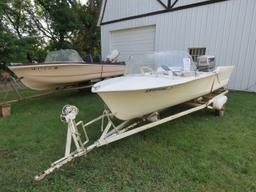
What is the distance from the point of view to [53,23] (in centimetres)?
1312

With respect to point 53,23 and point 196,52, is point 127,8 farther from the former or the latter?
point 53,23

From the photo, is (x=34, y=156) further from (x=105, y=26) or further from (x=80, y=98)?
(x=105, y=26)

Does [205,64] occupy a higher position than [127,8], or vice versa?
[127,8]

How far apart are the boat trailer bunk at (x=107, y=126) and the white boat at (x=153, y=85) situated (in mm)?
190

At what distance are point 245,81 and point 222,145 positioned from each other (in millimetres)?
4273

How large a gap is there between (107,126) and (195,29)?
5.75m

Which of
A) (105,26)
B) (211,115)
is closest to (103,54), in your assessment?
(105,26)

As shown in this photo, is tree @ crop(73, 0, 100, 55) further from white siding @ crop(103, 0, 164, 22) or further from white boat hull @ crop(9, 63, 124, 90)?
white boat hull @ crop(9, 63, 124, 90)

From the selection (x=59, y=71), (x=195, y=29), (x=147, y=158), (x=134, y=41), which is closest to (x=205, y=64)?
(x=147, y=158)

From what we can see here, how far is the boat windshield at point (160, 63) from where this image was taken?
3.46m

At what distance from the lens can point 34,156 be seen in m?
2.71

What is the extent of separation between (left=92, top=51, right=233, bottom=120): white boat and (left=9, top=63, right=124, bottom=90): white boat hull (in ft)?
7.88

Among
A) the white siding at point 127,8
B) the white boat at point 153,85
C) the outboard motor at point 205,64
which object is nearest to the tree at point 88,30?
the white siding at point 127,8

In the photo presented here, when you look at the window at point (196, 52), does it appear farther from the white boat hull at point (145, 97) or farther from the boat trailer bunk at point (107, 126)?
the white boat hull at point (145, 97)
